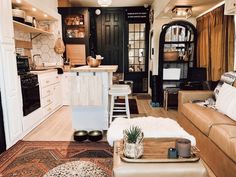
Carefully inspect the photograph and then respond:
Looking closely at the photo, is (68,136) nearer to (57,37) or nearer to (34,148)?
(34,148)

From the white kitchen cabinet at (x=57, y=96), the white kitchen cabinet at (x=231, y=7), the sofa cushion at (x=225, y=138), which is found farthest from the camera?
the white kitchen cabinet at (x=57, y=96)

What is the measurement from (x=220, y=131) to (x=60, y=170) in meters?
1.69

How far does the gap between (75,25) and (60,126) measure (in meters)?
3.29

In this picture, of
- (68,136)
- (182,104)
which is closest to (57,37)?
(68,136)

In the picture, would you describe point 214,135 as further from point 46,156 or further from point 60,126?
point 60,126

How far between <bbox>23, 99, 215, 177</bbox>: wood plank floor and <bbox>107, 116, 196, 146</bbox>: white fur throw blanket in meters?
0.62

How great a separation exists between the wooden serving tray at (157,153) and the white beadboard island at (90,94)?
1524 millimetres

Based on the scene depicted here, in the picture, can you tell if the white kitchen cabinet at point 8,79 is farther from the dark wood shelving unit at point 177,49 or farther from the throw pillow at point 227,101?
the dark wood shelving unit at point 177,49

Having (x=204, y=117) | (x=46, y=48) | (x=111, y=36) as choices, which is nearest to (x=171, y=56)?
(x=111, y=36)

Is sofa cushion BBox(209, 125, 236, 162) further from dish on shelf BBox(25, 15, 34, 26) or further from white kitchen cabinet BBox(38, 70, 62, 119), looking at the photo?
dish on shelf BBox(25, 15, 34, 26)

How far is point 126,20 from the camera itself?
6602 millimetres

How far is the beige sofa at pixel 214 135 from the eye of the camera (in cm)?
187

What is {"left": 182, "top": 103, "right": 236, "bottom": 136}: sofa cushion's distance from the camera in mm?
2328

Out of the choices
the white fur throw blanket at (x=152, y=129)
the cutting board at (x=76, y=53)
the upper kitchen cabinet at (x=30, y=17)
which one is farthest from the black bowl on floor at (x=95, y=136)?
the cutting board at (x=76, y=53)
